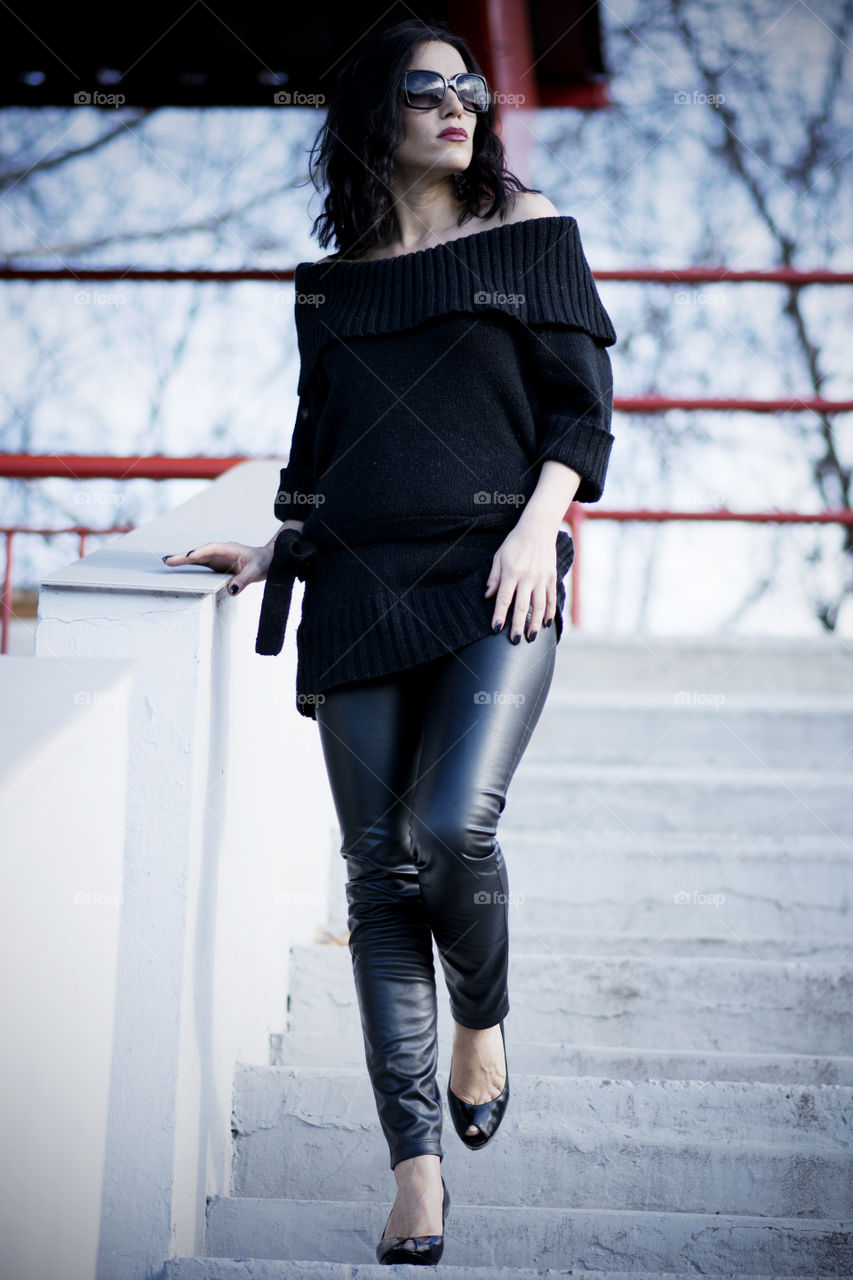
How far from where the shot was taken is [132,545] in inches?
67.6

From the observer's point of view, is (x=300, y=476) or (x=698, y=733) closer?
(x=300, y=476)

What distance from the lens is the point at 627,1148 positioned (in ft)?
5.16

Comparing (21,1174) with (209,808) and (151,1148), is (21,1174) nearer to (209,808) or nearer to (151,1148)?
(151,1148)

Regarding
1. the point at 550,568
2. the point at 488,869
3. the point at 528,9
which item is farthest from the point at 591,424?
the point at 528,9

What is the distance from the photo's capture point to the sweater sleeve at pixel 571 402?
1464 mm

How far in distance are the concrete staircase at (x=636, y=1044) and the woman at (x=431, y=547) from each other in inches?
9.0

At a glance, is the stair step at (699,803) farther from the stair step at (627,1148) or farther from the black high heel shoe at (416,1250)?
the black high heel shoe at (416,1250)

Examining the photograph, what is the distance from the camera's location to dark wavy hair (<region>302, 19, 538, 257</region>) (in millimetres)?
1603

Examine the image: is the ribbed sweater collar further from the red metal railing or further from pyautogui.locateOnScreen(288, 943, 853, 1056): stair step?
the red metal railing

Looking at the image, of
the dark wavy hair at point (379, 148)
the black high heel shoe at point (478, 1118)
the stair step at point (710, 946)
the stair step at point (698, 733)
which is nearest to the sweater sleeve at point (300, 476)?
the dark wavy hair at point (379, 148)

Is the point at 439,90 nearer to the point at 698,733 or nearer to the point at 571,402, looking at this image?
the point at 571,402

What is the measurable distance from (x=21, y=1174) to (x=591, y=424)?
39.6 inches

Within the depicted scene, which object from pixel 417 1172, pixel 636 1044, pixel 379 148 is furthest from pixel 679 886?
pixel 379 148

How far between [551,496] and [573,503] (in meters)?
1.83
